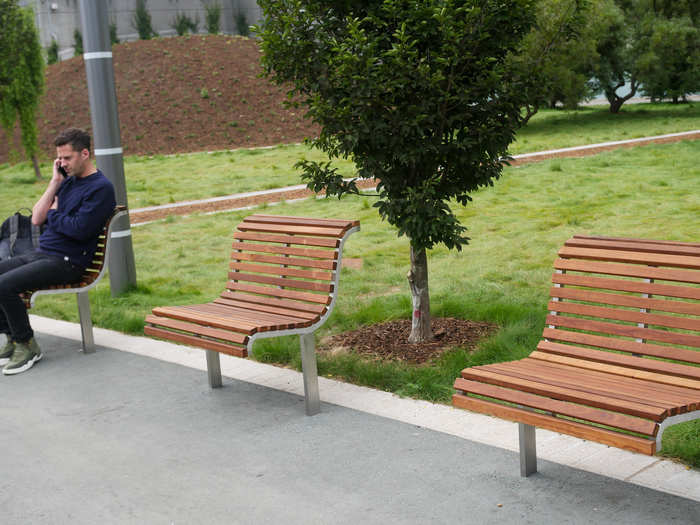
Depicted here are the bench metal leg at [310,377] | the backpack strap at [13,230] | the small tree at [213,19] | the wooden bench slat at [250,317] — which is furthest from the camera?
the small tree at [213,19]

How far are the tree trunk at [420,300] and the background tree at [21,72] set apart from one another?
53.7 ft

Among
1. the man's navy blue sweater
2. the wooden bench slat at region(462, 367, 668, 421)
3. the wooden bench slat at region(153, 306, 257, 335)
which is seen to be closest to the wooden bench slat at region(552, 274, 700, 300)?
the wooden bench slat at region(462, 367, 668, 421)

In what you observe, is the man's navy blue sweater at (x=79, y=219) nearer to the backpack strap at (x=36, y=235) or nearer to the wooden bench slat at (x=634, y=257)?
the backpack strap at (x=36, y=235)

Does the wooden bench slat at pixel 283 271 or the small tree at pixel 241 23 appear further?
the small tree at pixel 241 23

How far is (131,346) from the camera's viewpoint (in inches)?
249

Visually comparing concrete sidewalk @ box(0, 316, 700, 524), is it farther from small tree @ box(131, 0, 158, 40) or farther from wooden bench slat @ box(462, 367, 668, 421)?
small tree @ box(131, 0, 158, 40)

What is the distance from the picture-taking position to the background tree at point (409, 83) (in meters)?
4.90

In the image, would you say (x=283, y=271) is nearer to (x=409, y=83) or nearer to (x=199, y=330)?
(x=199, y=330)

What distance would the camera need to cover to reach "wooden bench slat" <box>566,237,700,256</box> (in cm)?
357

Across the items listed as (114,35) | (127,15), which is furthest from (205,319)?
(127,15)

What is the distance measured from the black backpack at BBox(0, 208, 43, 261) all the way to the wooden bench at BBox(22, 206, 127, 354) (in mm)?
458

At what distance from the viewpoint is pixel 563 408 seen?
3188 millimetres

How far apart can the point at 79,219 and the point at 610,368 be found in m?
3.76

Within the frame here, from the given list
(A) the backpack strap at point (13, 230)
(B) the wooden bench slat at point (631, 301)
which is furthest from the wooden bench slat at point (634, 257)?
(A) the backpack strap at point (13, 230)
